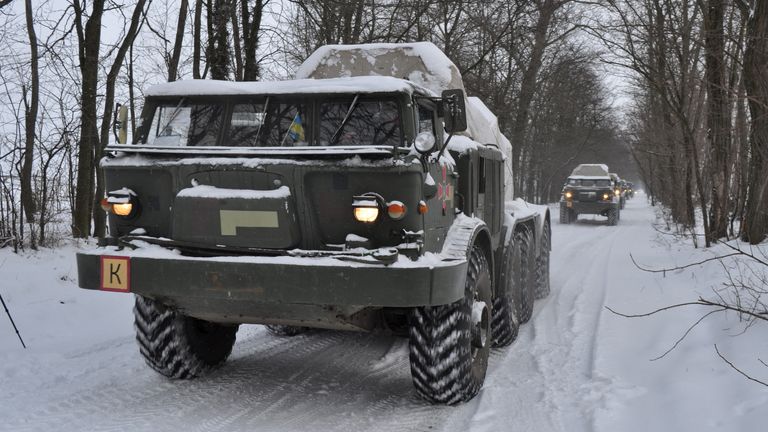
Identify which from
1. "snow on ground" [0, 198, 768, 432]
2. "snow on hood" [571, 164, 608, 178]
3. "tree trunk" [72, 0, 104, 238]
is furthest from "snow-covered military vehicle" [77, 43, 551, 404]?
"snow on hood" [571, 164, 608, 178]

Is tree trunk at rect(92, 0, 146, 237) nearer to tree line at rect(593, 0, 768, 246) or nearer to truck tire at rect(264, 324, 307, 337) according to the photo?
truck tire at rect(264, 324, 307, 337)

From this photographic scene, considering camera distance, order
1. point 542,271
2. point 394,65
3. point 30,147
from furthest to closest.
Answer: point 30,147, point 542,271, point 394,65

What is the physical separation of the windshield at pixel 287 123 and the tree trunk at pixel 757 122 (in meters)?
4.48

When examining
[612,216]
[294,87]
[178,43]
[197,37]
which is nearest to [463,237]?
[294,87]

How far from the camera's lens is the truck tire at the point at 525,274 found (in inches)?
285

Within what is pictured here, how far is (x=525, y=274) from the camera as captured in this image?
7.41 m

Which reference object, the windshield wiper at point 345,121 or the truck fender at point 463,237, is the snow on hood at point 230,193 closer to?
the windshield wiper at point 345,121

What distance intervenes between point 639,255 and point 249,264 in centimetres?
1012

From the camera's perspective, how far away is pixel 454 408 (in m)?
4.48

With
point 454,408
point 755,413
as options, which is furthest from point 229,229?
point 755,413

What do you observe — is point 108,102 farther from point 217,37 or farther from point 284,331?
point 284,331

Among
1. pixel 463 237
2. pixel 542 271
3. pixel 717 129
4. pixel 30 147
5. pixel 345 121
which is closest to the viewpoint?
pixel 345 121

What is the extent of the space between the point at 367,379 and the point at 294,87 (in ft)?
7.64

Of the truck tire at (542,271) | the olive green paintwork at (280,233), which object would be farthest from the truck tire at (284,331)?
the truck tire at (542,271)
